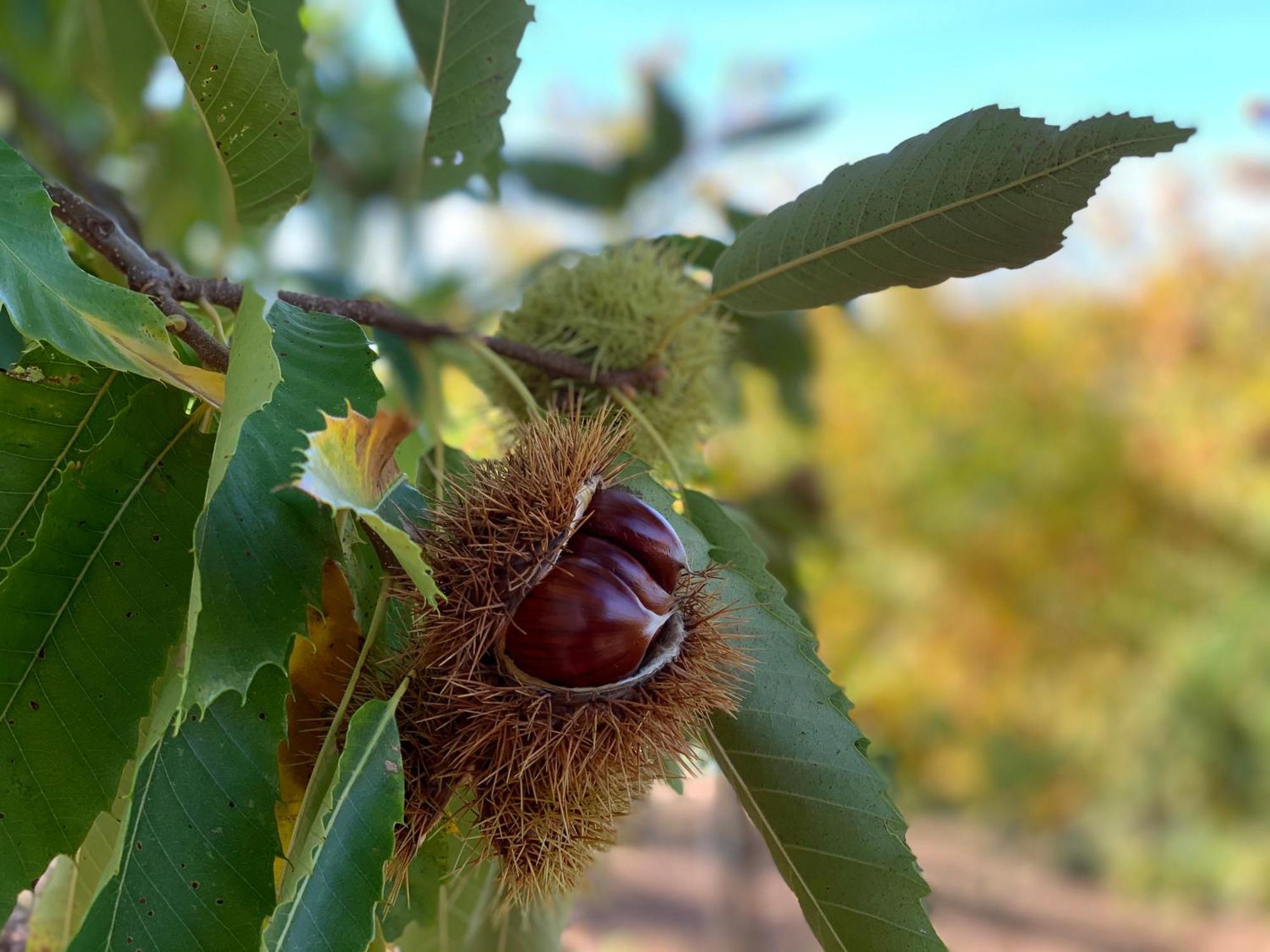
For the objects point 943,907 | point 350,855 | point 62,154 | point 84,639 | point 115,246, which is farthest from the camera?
point 943,907

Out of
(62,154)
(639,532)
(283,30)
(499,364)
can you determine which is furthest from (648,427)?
(62,154)

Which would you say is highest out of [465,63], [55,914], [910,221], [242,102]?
[465,63]

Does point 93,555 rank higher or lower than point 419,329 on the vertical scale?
lower

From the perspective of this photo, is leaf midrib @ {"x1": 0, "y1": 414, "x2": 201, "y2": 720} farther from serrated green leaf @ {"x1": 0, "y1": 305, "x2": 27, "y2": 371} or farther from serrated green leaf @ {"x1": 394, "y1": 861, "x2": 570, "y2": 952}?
serrated green leaf @ {"x1": 394, "y1": 861, "x2": 570, "y2": 952}

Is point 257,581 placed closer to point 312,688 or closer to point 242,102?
point 312,688

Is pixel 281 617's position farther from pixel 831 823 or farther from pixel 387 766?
pixel 831 823

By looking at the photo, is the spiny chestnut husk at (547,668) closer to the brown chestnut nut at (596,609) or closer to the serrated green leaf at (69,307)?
the brown chestnut nut at (596,609)
